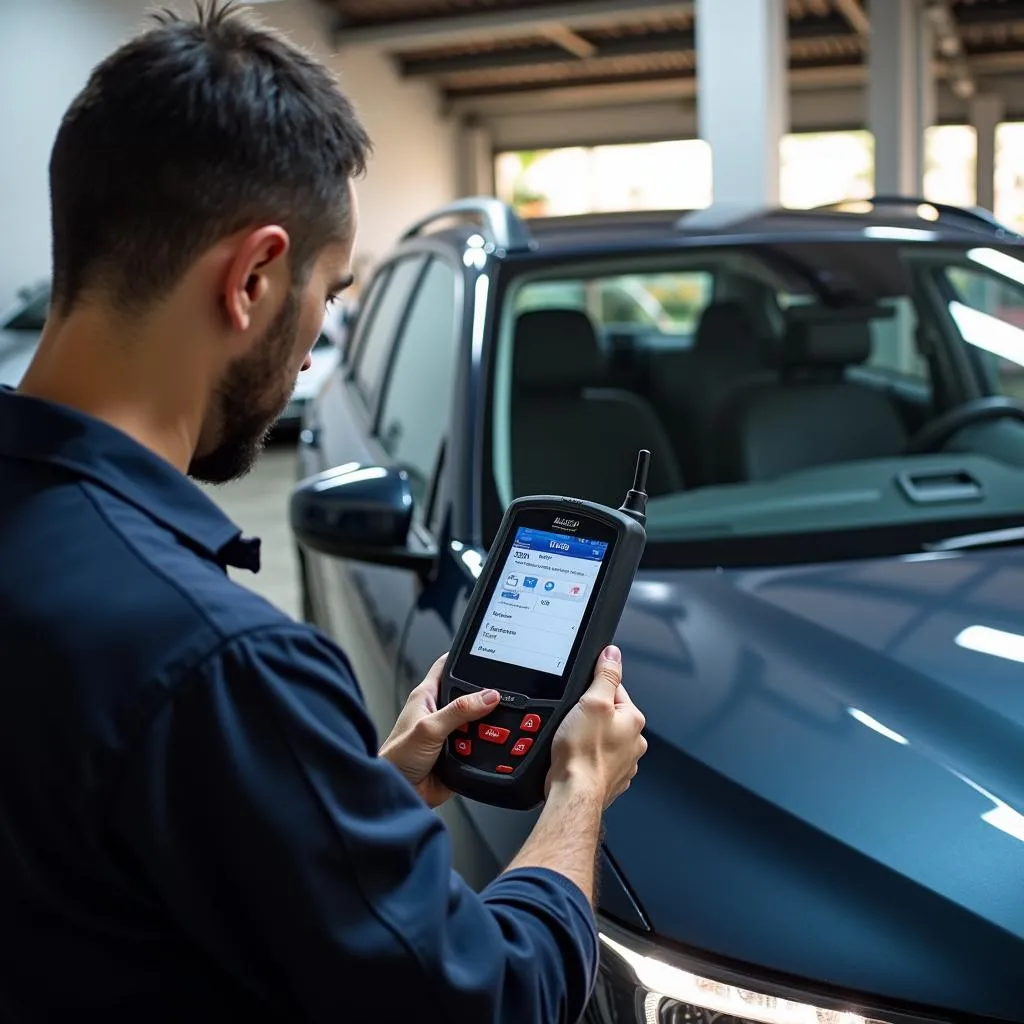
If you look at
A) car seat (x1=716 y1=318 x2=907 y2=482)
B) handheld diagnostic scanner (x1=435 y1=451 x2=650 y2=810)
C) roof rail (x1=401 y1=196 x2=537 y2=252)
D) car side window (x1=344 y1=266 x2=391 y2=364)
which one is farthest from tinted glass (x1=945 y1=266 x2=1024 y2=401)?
handheld diagnostic scanner (x1=435 y1=451 x2=650 y2=810)

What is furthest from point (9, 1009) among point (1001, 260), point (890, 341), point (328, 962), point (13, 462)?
point (890, 341)

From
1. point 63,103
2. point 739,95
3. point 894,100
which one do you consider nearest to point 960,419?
point 63,103

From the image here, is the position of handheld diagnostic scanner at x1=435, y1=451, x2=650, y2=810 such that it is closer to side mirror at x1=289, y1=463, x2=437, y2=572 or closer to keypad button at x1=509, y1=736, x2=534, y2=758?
keypad button at x1=509, y1=736, x2=534, y2=758

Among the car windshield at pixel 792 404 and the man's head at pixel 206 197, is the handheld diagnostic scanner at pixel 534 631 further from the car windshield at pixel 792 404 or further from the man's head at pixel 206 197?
the car windshield at pixel 792 404

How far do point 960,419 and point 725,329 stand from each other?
58cm

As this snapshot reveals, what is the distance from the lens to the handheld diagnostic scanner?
1.10 metres

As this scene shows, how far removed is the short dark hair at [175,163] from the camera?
83 cm

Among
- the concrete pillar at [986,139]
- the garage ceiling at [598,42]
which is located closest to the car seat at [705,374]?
the garage ceiling at [598,42]

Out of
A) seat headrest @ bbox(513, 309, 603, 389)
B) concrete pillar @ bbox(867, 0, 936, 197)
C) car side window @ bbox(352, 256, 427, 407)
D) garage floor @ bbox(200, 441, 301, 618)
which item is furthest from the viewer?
concrete pillar @ bbox(867, 0, 936, 197)

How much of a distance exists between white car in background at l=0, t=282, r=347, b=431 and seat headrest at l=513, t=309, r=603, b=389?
488cm

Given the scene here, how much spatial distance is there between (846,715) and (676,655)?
0.24 m

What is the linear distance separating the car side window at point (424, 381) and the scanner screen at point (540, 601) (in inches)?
37.9

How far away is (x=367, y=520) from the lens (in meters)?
1.96

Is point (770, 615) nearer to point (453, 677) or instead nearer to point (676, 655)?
point (676, 655)
